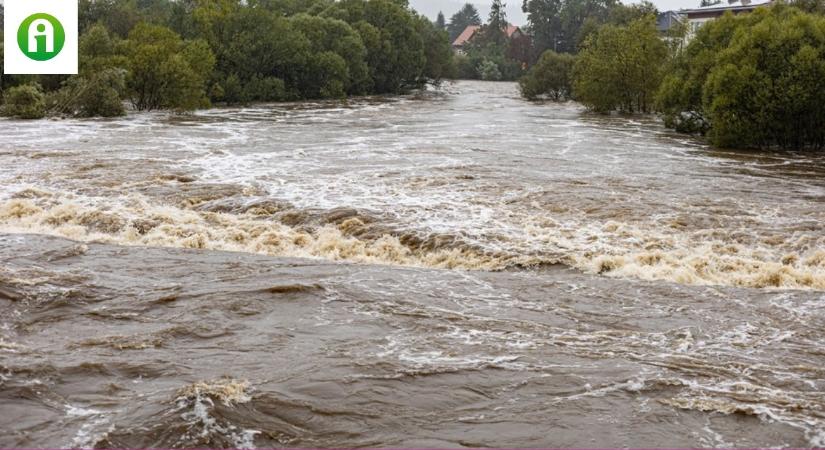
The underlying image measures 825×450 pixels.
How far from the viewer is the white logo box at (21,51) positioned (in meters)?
25.1

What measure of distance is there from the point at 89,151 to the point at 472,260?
584 inches


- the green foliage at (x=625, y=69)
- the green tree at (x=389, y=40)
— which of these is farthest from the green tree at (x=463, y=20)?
the green foliage at (x=625, y=69)

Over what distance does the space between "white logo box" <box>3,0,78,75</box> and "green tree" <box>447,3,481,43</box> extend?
14317cm

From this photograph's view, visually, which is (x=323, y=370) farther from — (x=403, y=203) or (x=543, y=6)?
(x=543, y=6)

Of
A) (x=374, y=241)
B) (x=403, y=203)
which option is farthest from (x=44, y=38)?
(x=374, y=241)

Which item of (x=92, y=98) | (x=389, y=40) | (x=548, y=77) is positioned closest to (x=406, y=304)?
(x=92, y=98)

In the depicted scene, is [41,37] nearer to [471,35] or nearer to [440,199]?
[440,199]

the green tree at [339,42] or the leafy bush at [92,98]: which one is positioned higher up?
the green tree at [339,42]

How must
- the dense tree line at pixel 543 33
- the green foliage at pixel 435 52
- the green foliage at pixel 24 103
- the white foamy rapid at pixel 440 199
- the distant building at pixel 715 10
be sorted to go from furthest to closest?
the dense tree line at pixel 543 33, the green foliage at pixel 435 52, the distant building at pixel 715 10, the green foliage at pixel 24 103, the white foamy rapid at pixel 440 199

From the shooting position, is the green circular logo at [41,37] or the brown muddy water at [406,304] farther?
the green circular logo at [41,37]

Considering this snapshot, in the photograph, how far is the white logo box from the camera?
25125 mm

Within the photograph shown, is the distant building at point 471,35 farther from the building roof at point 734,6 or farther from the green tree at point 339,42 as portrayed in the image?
the green tree at point 339,42

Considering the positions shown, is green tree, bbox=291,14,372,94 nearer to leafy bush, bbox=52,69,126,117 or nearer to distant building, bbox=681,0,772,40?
leafy bush, bbox=52,69,126,117

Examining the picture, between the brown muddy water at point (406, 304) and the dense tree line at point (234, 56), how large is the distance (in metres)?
15.7
